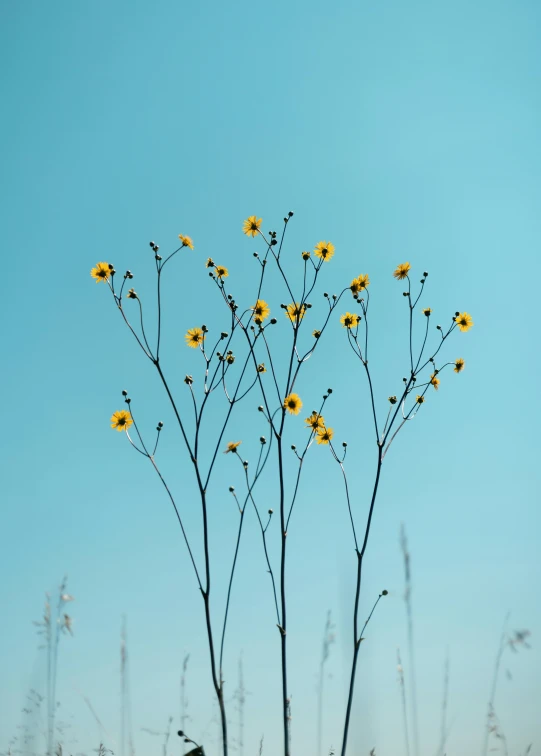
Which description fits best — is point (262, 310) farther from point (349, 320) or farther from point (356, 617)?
point (356, 617)

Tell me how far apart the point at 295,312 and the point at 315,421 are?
527 millimetres

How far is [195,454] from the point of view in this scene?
262cm

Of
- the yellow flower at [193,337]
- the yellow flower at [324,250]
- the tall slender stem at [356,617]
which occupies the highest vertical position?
the yellow flower at [324,250]

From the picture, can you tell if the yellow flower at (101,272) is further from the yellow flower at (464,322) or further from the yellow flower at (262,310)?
the yellow flower at (464,322)

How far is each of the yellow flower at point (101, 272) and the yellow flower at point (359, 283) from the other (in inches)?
47.0

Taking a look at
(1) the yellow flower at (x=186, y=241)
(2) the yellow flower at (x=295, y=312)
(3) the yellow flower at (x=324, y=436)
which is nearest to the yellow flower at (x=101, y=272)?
(1) the yellow flower at (x=186, y=241)

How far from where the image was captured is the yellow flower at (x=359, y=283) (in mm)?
3258

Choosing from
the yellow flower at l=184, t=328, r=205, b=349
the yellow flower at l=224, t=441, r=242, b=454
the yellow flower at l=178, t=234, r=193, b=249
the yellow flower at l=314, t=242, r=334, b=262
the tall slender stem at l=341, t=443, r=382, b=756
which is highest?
the yellow flower at l=314, t=242, r=334, b=262

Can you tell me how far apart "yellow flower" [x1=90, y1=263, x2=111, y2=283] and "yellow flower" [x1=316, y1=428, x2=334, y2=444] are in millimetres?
1284

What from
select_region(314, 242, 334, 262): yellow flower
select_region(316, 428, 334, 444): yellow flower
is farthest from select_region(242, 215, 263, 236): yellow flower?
select_region(316, 428, 334, 444): yellow flower

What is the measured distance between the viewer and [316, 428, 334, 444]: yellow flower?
10.7 ft

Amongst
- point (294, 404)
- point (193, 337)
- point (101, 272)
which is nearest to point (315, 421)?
point (294, 404)

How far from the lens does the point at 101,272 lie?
3164mm

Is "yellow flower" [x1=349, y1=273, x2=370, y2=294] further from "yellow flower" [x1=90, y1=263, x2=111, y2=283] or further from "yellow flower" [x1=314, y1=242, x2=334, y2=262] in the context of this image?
"yellow flower" [x1=90, y1=263, x2=111, y2=283]
